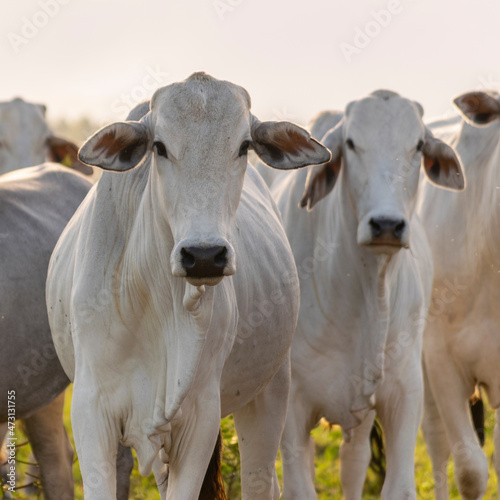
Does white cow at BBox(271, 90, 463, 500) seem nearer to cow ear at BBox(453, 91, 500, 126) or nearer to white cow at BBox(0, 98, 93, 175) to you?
cow ear at BBox(453, 91, 500, 126)

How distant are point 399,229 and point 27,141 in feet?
14.2

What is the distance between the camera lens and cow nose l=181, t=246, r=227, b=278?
12.3ft

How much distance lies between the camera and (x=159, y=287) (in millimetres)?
4309

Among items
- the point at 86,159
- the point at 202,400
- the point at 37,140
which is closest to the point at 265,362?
the point at 202,400

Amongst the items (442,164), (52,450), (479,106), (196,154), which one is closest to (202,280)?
(196,154)

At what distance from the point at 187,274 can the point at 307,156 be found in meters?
0.90

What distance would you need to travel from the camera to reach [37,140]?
8.94m

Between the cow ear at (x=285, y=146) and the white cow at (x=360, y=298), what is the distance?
1.15 metres

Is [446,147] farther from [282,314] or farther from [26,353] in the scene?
[26,353]

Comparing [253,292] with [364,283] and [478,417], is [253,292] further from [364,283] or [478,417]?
[478,417]

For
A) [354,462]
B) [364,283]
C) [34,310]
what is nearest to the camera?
[34,310]

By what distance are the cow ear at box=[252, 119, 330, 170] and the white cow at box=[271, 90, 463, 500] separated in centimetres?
115

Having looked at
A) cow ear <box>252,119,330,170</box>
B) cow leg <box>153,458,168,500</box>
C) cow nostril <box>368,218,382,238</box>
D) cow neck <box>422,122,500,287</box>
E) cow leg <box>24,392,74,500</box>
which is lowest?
cow leg <box>24,392,74,500</box>

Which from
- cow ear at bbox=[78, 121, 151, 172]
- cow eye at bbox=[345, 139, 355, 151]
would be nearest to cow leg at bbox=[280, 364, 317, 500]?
cow eye at bbox=[345, 139, 355, 151]
